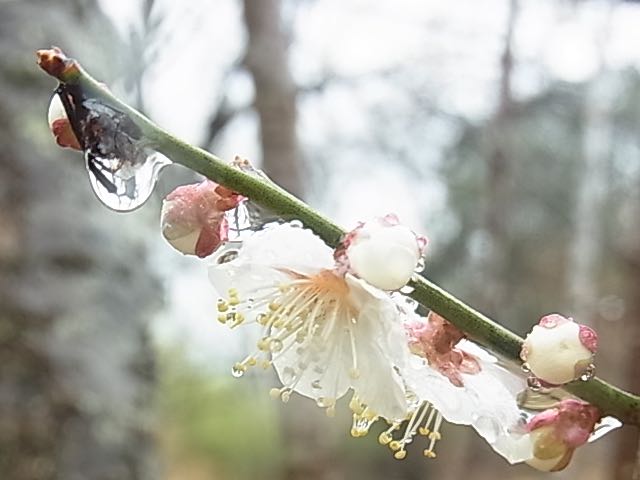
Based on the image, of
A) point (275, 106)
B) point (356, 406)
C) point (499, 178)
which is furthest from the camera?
point (499, 178)

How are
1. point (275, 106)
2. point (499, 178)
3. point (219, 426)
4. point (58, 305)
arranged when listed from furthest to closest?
point (219, 426) → point (499, 178) → point (275, 106) → point (58, 305)

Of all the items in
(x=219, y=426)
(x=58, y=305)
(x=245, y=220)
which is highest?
(x=245, y=220)

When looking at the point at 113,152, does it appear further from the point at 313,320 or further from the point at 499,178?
the point at 499,178

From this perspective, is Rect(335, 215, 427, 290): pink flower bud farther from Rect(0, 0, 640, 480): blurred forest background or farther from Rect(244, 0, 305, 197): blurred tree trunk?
Rect(244, 0, 305, 197): blurred tree trunk

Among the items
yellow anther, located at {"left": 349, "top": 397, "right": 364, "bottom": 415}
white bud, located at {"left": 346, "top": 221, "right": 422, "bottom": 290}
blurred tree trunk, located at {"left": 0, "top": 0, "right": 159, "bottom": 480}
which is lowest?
blurred tree trunk, located at {"left": 0, "top": 0, "right": 159, "bottom": 480}

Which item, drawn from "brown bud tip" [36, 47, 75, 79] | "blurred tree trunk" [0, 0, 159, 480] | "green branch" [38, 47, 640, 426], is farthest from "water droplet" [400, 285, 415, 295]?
"blurred tree trunk" [0, 0, 159, 480]

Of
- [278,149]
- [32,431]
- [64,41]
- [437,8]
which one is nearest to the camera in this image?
[32,431]

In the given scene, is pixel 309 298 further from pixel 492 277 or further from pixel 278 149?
pixel 492 277

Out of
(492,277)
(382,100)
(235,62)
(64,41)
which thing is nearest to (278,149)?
(235,62)

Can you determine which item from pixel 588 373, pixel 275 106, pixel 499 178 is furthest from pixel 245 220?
pixel 499 178
